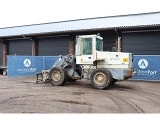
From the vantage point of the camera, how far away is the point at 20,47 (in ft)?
80.3

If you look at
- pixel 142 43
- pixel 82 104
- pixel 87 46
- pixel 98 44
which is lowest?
pixel 82 104

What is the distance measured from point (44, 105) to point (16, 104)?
1.08 m

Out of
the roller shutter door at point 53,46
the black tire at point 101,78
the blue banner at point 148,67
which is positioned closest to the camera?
the black tire at point 101,78

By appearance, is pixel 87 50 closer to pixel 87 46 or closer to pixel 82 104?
pixel 87 46

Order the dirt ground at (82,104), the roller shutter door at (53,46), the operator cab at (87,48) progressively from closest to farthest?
the dirt ground at (82,104), the operator cab at (87,48), the roller shutter door at (53,46)

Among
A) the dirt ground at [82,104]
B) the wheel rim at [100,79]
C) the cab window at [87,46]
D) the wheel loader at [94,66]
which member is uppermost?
the cab window at [87,46]

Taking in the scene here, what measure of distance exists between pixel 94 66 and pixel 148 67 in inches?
194

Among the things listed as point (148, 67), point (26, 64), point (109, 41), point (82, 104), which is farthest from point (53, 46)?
point (82, 104)

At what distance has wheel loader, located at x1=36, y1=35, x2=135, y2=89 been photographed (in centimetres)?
1204

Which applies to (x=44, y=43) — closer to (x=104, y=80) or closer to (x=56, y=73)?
(x=56, y=73)

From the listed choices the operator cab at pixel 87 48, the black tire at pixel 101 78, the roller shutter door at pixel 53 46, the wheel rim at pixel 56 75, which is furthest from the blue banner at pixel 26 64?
the black tire at pixel 101 78

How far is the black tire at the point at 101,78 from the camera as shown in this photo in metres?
11.9

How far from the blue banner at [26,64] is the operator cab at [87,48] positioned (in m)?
6.73

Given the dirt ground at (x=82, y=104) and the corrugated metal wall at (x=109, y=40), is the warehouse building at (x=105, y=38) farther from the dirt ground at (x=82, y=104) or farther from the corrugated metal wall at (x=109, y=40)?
the dirt ground at (x=82, y=104)
